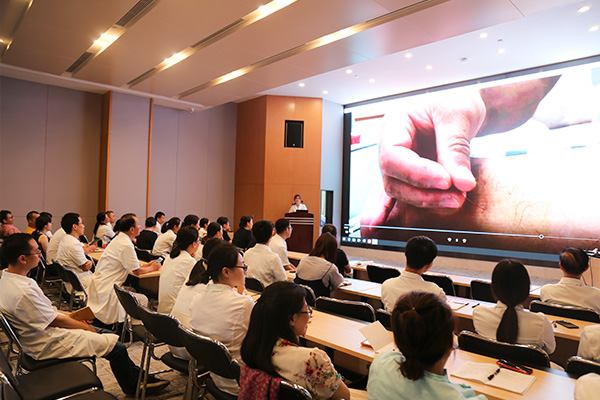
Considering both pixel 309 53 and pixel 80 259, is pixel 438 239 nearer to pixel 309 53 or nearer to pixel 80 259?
pixel 309 53

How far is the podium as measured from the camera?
10570mm

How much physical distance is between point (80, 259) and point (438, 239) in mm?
8242

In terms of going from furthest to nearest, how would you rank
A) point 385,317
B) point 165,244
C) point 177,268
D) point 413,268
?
point 165,244 < point 177,268 < point 413,268 < point 385,317

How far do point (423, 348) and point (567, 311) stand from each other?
2.49 metres

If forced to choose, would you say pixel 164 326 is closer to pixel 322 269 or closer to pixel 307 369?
pixel 307 369

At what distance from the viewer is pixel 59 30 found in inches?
238

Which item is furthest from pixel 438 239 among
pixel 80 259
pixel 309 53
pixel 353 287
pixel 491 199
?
pixel 80 259

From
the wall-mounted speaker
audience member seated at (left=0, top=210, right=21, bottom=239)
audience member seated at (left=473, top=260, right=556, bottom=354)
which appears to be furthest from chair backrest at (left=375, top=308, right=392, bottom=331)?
the wall-mounted speaker

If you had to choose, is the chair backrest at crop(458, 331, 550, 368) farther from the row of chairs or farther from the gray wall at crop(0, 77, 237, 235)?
the gray wall at crop(0, 77, 237, 235)

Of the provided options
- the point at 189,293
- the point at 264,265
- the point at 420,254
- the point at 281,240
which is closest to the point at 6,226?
the point at 281,240

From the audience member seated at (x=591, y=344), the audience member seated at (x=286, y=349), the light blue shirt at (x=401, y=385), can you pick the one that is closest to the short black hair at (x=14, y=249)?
the audience member seated at (x=286, y=349)

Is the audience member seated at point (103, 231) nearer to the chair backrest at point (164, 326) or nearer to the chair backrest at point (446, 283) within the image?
the chair backrest at point (164, 326)

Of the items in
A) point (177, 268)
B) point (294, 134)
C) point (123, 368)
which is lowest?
point (123, 368)

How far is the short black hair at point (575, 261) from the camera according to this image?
320 centimetres
